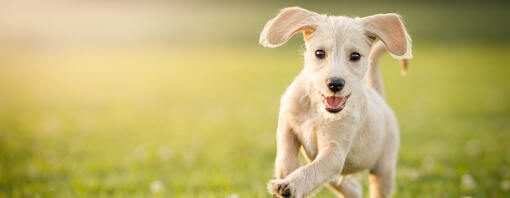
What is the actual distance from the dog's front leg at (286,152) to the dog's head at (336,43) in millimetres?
366

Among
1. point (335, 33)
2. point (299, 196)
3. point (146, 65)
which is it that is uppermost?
point (335, 33)

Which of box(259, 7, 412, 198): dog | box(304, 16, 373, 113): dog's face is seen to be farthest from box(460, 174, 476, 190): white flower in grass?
box(304, 16, 373, 113): dog's face

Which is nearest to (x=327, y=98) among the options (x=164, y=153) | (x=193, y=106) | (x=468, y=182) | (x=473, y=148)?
(x=468, y=182)

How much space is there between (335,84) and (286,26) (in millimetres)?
666

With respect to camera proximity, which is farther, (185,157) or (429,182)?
(185,157)

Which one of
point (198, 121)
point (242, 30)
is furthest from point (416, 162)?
point (242, 30)

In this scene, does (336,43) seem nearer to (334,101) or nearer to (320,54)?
(320,54)

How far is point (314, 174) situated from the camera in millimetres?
3539

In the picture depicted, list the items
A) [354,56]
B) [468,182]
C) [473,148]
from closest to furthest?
[354,56] < [468,182] < [473,148]

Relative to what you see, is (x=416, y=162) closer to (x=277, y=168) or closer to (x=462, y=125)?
(x=462, y=125)

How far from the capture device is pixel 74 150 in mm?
7910

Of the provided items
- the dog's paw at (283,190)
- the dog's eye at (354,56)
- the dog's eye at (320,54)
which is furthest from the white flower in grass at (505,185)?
the dog's paw at (283,190)

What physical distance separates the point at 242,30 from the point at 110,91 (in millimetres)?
16722

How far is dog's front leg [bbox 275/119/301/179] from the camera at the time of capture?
12.4 feet
